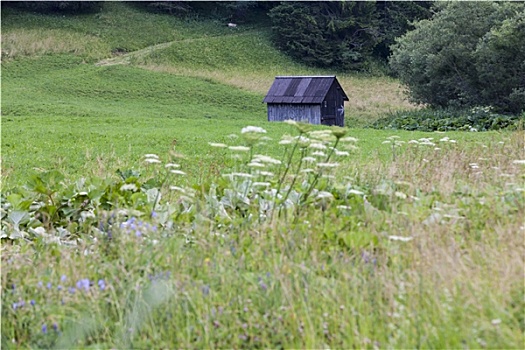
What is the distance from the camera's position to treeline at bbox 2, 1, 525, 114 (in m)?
27.8

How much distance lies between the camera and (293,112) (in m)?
31.3

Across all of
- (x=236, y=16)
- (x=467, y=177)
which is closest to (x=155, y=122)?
(x=467, y=177)

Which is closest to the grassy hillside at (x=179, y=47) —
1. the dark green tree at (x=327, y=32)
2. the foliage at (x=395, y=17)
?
the dark green tree at (x=327, y=32)

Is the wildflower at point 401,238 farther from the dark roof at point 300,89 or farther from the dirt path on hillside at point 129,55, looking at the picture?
the dirt path on hillside at point 129,55

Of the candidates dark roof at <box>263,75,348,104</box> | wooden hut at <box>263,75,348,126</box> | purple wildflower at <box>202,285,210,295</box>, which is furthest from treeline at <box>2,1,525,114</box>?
purple wildflower at <box>202,285,210,295</box>

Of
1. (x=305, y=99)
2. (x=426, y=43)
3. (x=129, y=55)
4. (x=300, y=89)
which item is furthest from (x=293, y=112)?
(x=129, y=55)

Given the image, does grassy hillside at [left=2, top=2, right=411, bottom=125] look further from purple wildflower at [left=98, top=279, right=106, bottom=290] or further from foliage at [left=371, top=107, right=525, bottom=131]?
purple wildflower at [left=98, top=279, right=106, bottom=290]

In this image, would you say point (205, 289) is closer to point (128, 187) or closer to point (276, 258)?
point (276, 258)

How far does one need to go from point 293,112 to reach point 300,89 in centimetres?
109

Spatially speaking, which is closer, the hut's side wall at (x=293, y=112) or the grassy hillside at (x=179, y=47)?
the hut's side wall at (x=293, y=112)

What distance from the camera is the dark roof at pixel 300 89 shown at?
100ft

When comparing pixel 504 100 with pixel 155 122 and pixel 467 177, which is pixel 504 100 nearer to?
pixel 155 122

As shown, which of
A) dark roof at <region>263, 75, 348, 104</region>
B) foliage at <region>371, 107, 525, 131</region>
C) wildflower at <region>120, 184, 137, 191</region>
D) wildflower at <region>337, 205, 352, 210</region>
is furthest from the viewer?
dark roof at <region>263, 75, 348, 104</region>

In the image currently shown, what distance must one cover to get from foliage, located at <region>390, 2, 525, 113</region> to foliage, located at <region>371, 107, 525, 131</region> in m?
1.48
